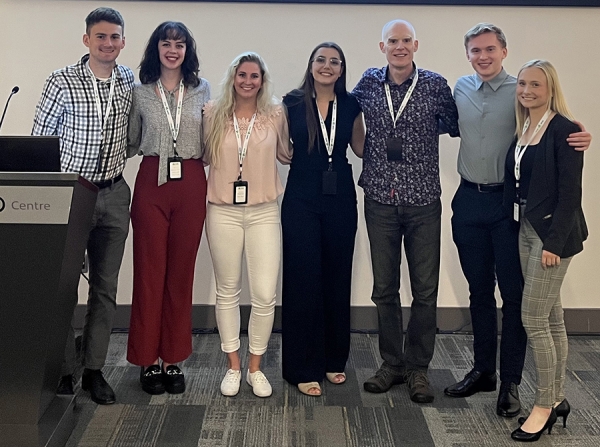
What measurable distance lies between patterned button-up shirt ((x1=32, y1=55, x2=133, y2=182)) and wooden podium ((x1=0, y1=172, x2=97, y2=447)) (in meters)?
0.56

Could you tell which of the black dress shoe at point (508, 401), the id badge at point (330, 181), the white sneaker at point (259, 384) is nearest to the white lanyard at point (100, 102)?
the id badge at point (330, 181)

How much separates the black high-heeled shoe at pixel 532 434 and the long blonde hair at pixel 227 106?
1708 millimetres

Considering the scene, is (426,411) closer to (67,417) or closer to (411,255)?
(411,255)

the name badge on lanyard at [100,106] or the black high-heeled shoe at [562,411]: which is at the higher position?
the name badge on lanyard at [100,106]

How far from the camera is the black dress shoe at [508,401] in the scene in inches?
110

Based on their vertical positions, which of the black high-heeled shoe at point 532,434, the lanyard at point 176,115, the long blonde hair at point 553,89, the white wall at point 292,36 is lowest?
the black high-heeled shoe at point 532,434

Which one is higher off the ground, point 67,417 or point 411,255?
point 411,255

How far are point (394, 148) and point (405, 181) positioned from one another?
155 mm

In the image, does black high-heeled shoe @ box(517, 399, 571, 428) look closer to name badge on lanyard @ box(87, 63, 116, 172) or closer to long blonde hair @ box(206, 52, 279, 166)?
long blonde hair @ box(206, 52, 279, 166)

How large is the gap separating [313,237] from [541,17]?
2.07 m

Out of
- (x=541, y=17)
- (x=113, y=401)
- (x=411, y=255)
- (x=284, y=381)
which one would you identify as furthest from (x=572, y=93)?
(x=113, y=401)

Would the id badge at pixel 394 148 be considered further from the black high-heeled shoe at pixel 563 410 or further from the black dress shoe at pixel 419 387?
the black high-heeled shoe at pixel 563 410

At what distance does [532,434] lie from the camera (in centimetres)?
258

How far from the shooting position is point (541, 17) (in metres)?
3.81
